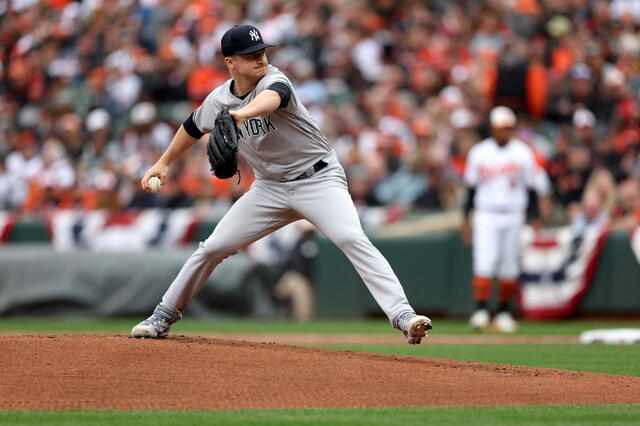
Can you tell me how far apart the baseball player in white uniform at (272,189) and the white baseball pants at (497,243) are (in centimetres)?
574

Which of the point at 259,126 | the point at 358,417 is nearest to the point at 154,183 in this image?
the point at 259,126

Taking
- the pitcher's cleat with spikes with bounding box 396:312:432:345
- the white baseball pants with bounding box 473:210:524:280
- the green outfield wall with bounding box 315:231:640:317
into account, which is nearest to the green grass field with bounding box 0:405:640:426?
the pitcher's cleat with spikes with bounding box 396:312:432:345

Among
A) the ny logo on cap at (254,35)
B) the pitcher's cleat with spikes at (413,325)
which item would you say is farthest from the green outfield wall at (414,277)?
the ny logo on cap at (254,35)

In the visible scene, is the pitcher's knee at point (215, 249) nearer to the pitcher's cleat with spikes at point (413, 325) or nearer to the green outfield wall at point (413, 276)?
the pitcher's cleat with spikes at point (413, 325)

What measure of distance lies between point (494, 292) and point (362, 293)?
1650mm

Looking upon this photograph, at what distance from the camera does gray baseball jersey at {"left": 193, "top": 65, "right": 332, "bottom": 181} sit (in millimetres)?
7379

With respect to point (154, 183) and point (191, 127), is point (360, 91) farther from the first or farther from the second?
point (154, 183)

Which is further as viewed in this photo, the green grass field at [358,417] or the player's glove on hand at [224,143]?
the player's glove on hand at [224,143]

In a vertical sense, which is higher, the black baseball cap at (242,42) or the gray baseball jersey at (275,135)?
the black baseball cap at (242,42)

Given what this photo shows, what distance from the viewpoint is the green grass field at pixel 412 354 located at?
5613 millimetres

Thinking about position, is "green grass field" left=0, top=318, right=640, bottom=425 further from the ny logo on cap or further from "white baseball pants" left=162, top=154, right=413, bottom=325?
the ny logo on cap

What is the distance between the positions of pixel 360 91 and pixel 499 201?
532 cm

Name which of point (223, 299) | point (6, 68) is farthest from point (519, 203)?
point (6, 68)

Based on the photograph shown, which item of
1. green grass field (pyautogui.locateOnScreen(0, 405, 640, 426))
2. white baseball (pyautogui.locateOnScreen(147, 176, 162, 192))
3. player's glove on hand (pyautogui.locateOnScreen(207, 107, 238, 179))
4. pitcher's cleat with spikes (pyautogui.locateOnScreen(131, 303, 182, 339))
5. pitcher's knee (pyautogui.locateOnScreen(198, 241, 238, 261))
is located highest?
player's glove on hand (pyautogui.locateOnScreen(207, 107, 238, 179))
